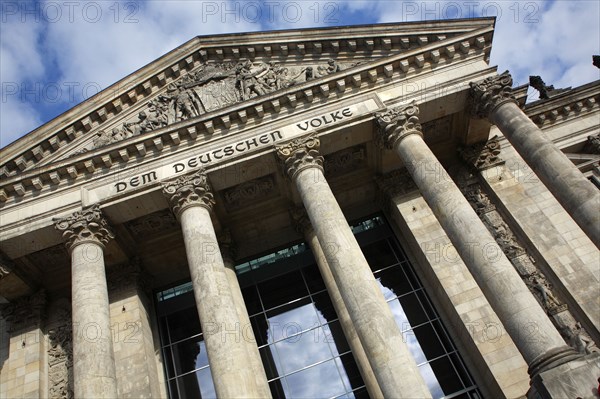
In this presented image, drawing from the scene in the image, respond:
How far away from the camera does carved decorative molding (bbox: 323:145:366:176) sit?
17.5 meters

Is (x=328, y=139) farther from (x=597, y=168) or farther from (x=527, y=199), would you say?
(x=597, y=168)

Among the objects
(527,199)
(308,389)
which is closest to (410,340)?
(308,389)

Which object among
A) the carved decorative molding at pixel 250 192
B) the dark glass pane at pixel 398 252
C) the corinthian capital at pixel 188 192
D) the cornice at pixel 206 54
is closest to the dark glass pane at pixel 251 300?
the carved decorative molding at pixel 250 192

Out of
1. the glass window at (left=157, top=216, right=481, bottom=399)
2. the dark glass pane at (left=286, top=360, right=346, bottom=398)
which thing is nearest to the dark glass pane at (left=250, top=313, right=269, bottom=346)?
the glass window at (left=157, top=216, right=481, bottom=399)

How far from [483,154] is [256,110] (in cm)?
794

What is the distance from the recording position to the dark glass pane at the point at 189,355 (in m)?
17.1

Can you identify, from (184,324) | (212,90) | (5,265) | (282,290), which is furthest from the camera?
(282,290)

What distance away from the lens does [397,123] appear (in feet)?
50.6

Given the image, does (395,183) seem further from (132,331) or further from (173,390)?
(173,390)

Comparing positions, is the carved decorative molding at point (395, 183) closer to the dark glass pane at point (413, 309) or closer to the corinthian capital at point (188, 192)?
the dark glass pane at point (413, 309)

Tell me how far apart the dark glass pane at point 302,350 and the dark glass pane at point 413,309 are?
2.88 metres

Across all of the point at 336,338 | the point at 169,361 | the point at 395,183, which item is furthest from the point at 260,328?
the point at 395,183

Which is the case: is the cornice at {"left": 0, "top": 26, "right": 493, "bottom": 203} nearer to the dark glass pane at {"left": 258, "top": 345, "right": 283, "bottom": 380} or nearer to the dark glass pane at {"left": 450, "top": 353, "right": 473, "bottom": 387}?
the dark glass pane at {"left": 258, "top": 345, "right": 283, "bottom": 380}

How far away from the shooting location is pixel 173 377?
664 inches
